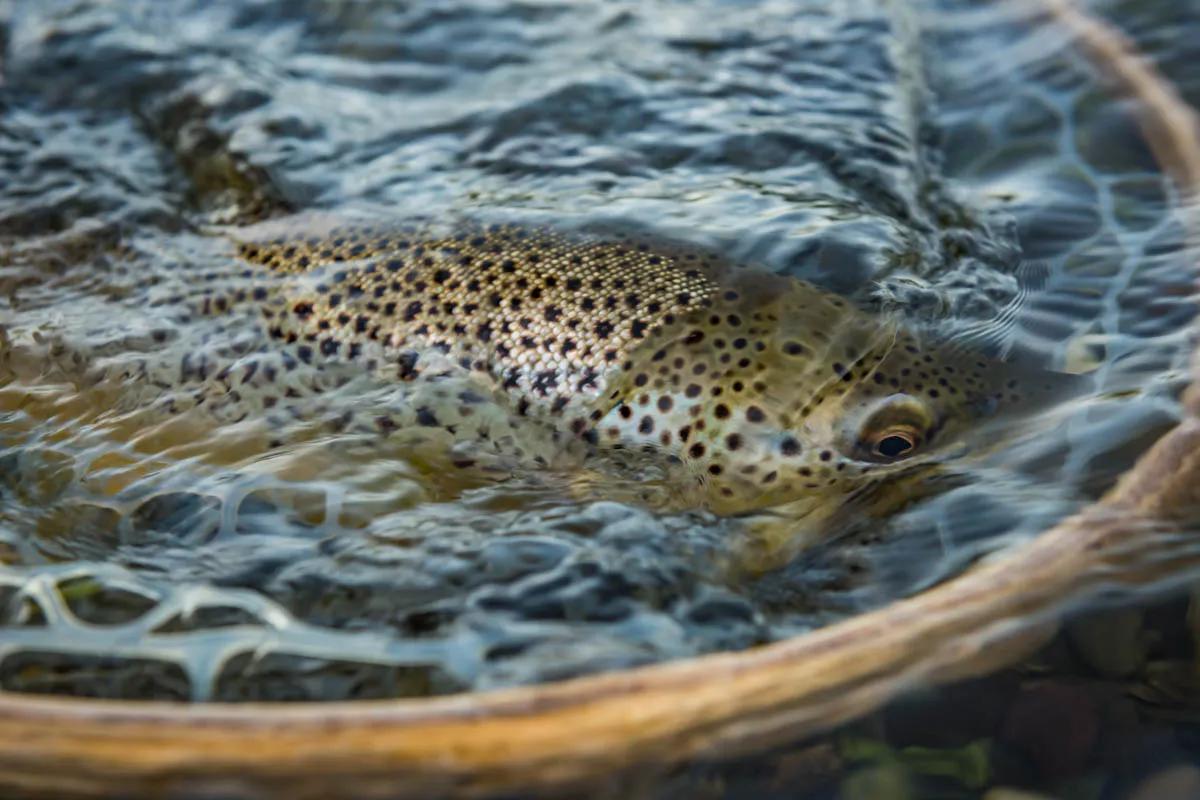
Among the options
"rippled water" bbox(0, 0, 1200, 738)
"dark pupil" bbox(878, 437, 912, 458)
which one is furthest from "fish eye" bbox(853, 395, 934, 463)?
"rippled water" bbox(0, 0, 1200, 738)

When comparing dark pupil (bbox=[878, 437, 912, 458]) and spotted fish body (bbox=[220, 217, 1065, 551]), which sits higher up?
spotted fish body (bbox=[220, 217, 1065, 551])

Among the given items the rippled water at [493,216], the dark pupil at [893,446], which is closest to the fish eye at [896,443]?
the dark pupil at [893,446]

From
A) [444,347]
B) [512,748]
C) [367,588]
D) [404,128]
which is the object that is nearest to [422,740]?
[512,748]

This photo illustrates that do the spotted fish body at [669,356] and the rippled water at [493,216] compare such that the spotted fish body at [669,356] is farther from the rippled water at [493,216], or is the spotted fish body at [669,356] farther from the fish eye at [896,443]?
the rippled water at [493,216]

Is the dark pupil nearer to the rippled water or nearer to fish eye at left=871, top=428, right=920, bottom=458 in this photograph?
fish eye at left=871, top=428, right=920, bottom=458

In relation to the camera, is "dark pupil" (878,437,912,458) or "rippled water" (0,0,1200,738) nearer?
"rippled water" (0,0,1200,738)

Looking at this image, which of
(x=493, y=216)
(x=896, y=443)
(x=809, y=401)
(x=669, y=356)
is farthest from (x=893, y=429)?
(x=493, y=216)
